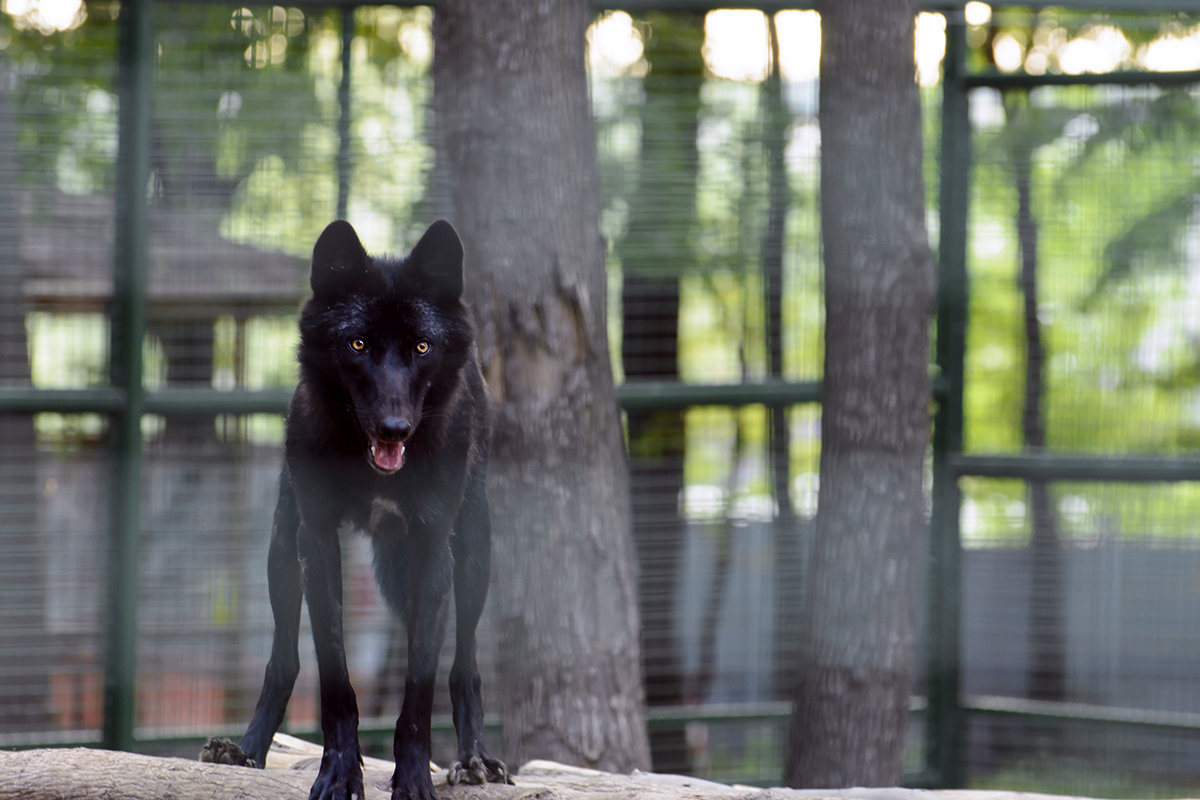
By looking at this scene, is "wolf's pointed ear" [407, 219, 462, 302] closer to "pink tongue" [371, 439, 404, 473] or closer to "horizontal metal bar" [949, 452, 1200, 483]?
"pink tongue" [371, 439, 404, 473]

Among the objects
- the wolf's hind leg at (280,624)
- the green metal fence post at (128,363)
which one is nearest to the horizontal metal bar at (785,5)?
the green metal fence post at (128,363)

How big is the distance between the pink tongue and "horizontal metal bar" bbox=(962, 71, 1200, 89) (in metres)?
3.75

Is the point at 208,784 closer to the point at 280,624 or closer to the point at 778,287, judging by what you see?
the point at 280,624

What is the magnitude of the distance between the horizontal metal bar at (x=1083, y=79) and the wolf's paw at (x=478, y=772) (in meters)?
3.77

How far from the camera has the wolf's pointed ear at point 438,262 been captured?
2.45 m

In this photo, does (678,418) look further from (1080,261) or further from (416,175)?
(1080,261)

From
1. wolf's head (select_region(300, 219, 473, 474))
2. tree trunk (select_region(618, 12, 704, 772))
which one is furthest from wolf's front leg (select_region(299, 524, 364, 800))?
tree trunk (select_region(618, 12, 704, 772))

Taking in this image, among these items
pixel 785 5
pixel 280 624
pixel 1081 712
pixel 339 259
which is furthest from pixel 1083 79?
pixel 280 624

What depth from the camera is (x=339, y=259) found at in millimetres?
2400

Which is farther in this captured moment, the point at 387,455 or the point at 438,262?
the point at 438,262

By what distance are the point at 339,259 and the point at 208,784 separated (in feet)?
3.89

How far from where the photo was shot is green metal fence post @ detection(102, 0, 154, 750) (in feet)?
14.4

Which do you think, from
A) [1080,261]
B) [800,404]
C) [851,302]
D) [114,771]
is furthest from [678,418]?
[114,771]

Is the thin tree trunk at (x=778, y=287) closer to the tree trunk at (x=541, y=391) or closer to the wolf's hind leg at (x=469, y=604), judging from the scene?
the tree trunk at (x=541, y=391)
